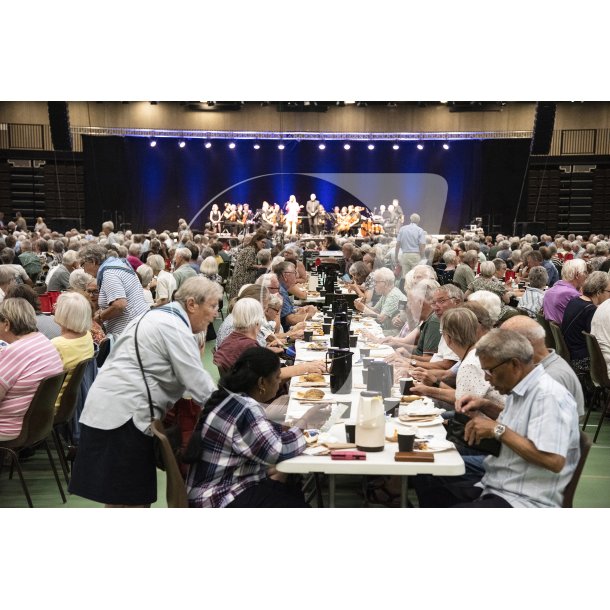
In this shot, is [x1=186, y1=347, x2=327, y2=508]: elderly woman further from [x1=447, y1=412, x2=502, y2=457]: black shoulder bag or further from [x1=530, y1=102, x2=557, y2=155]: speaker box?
A: [x1=530, y1=102, x2=557, y2=155]: speaker box

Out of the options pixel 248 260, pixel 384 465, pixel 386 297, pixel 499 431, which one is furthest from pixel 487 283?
pixel 384 465

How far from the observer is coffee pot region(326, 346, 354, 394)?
4332 millimetres

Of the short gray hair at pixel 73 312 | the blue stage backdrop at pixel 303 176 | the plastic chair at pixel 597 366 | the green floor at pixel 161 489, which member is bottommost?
the green floor at pixel 161 489

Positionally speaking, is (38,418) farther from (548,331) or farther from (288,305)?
(548,331)

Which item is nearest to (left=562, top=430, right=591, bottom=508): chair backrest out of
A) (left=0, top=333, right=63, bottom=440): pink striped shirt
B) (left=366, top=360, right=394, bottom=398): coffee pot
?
(left=366, top=360, right=394, bottom=398): coffee pot

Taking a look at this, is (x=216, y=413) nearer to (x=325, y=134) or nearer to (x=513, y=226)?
(x=325, y=134)

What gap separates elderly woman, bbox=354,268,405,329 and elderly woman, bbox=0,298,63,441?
285 cm

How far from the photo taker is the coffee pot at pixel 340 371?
433 centimetres

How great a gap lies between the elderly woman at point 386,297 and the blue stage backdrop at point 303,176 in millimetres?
984

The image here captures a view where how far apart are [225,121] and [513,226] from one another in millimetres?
2968

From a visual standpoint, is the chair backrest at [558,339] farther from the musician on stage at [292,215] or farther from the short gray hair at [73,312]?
the short gray hair at [73,312]

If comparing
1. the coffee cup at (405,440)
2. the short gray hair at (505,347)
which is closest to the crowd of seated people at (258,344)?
the short gray hair at (505,347)
